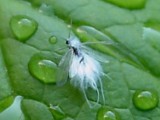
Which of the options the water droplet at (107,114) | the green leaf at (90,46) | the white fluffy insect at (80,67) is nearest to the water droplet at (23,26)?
the green leaf at (90,46)

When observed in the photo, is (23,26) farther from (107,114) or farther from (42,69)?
(107,114)

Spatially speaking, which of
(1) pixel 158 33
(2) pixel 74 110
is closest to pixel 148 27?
(1) pixel 158 33

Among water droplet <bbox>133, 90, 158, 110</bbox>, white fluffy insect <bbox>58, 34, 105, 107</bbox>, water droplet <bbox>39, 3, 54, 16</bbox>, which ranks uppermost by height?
water droplet <bbox>39, 3, 54, 16</bbox>

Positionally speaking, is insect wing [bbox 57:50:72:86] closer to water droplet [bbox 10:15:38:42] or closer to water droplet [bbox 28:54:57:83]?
water droplet [bbox 28:54:57:83]

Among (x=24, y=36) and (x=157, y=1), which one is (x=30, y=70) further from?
(x=157, y=1)

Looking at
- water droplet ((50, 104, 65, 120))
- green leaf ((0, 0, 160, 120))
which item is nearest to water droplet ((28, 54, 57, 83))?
green leaf ((0, 0, 160, 120))

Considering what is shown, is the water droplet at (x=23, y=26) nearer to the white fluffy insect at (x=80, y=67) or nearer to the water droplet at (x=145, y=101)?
the white fluffy insect at (x=80, y=67)
